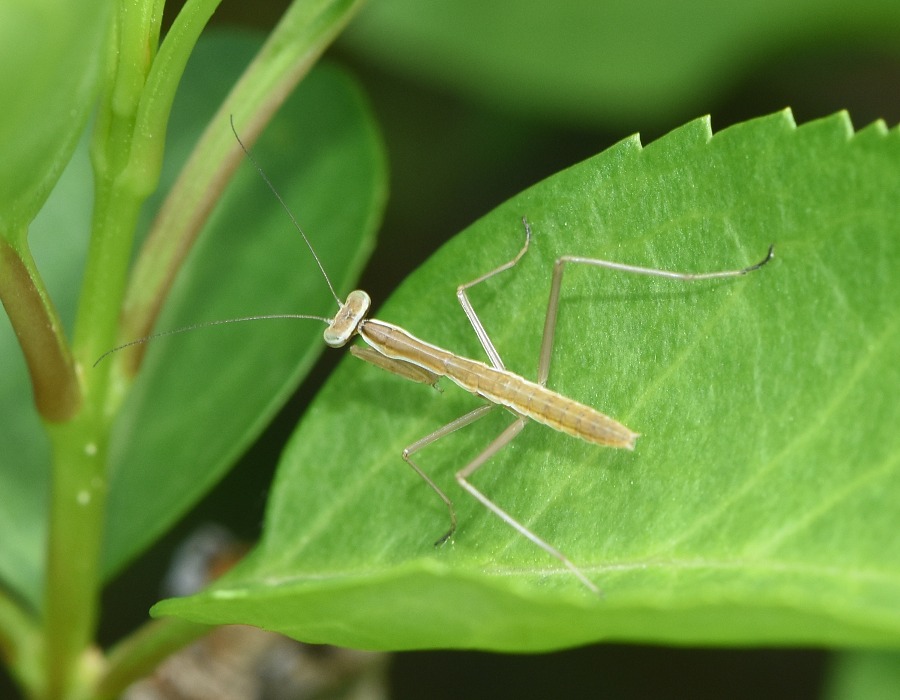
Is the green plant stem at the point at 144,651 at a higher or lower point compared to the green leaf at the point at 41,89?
lower

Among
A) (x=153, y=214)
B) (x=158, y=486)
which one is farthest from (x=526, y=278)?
(x=153, y=214)

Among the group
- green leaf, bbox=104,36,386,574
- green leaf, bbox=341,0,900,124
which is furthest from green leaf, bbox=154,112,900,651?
green leaf, bbox=341,0,900,124

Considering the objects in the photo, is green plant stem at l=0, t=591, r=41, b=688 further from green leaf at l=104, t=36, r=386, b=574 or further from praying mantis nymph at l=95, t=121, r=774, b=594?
praying mantis nymph at l=95, t=121, r=774, b=594

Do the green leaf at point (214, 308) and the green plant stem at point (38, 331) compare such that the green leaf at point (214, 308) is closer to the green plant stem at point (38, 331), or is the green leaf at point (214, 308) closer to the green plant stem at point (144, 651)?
the green plant stem at point (144, 651)

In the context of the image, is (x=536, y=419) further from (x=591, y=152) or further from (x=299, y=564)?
(x=591, y=152)

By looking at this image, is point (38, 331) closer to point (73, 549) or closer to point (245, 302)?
point (73, 549)

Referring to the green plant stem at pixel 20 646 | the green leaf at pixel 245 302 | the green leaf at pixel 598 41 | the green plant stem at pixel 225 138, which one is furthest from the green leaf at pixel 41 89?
the green leaf at pixel 598 41
